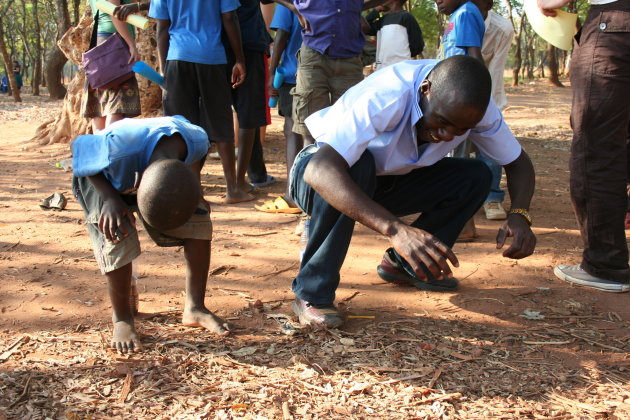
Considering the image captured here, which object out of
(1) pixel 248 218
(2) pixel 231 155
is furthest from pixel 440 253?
(2) pixel 231 155

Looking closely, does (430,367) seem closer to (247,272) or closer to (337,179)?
(337,179)

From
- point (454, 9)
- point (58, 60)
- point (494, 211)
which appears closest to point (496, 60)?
point (454, 9)

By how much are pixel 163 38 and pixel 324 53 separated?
1.20 m

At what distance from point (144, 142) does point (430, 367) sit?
1436mm

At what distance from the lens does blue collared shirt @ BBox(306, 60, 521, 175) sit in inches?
94.6

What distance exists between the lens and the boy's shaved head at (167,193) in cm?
219

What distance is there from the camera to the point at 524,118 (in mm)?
10602

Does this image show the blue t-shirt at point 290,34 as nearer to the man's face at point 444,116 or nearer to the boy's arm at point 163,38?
the boy's arm at point 163,38

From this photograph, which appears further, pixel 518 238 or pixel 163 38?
pixel 163 38

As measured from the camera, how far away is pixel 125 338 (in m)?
2.44

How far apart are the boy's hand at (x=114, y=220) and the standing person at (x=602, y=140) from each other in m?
2.29

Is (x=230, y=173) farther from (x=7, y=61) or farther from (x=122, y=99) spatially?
(x=7, y=61)

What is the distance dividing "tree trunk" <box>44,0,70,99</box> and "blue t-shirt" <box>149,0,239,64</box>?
9823 mm

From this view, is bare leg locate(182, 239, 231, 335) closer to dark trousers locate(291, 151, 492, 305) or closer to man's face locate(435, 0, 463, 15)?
dark trousers locate(291, 151, 492, 305)
